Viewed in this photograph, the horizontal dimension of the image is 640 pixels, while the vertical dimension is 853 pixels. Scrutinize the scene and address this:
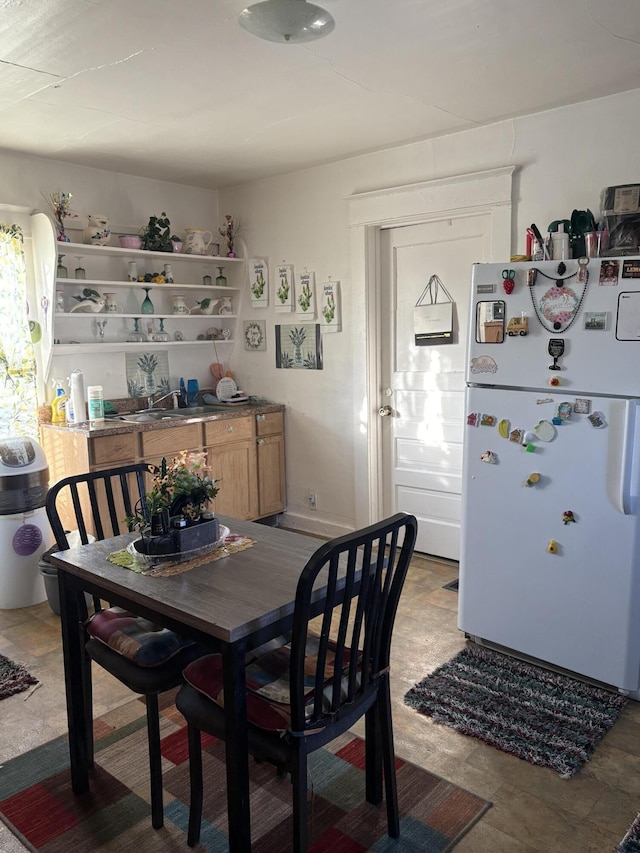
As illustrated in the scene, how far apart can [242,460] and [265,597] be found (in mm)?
2793

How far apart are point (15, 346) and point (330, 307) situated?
1.92 metres

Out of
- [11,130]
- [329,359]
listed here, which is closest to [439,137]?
[329,359]

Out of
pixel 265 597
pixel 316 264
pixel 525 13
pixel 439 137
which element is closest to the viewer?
pixel 265 597

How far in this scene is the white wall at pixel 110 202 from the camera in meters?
3.91

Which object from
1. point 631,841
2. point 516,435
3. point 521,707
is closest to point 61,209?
point 516,435

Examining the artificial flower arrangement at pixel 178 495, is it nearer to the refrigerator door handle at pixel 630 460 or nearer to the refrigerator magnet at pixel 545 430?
the refrigerator magnet at pixel 545 430

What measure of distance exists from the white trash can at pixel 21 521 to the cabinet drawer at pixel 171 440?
587 millimetres

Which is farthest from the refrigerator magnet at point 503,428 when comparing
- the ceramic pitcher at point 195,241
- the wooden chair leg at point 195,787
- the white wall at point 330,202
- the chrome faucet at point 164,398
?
the ceramic pitcher at point 195,241

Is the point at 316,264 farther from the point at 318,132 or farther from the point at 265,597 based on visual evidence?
the point at 265,597

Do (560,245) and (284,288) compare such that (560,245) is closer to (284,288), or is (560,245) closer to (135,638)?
(284,288)

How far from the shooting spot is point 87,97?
295cm

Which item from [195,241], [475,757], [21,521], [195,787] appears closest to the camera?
[195,787]

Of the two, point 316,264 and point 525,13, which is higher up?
point 525,13

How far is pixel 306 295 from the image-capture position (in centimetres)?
448
